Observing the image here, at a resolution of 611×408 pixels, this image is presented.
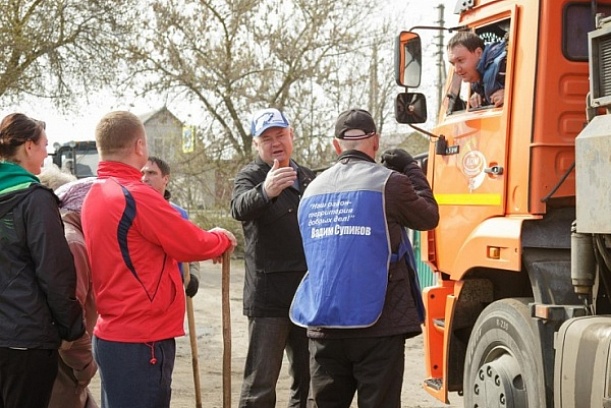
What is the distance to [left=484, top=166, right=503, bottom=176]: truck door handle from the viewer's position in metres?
5.11

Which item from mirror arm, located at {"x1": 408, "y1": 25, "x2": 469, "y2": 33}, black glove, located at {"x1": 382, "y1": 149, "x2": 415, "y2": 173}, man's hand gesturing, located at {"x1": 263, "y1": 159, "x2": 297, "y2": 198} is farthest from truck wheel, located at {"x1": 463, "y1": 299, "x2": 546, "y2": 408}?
mirror arm, located at {"x1": 408, "y1": 25, "x2": 469, "y2": 33}

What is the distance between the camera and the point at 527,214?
4.85 meters

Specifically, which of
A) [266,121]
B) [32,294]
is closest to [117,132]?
[32,294]

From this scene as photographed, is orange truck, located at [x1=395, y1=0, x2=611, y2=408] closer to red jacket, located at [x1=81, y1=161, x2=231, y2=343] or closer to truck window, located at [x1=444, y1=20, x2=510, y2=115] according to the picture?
truck window, located at [x1=444, y1=20, x2=510, y2=115]

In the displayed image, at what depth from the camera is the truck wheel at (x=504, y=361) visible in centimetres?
471

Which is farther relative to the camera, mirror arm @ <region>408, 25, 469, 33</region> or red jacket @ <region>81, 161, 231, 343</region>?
mirror arm @ <region>408, 25, 469, 33</region>

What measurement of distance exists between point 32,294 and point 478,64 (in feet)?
9.84

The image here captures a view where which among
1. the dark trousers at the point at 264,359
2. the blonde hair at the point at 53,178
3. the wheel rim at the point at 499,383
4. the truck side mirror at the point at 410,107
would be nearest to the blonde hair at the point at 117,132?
the blonde hair at the point at 53,178

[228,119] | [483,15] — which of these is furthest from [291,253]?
[228,119]

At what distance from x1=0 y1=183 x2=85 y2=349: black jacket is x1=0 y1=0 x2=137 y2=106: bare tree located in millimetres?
16163

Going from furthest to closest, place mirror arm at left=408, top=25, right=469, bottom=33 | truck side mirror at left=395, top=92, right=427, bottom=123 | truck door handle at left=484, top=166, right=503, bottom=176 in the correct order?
truck side mirror at left=395, top=92, right=427, bottom=123 < mirror arm at left=408, top=25, right=469, bottom=33 < truck door handle at left=484, top=166, right=503, bottom=176

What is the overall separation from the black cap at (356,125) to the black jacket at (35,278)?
1.44 m

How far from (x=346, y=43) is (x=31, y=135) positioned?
66.8 ft

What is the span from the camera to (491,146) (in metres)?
5.25
